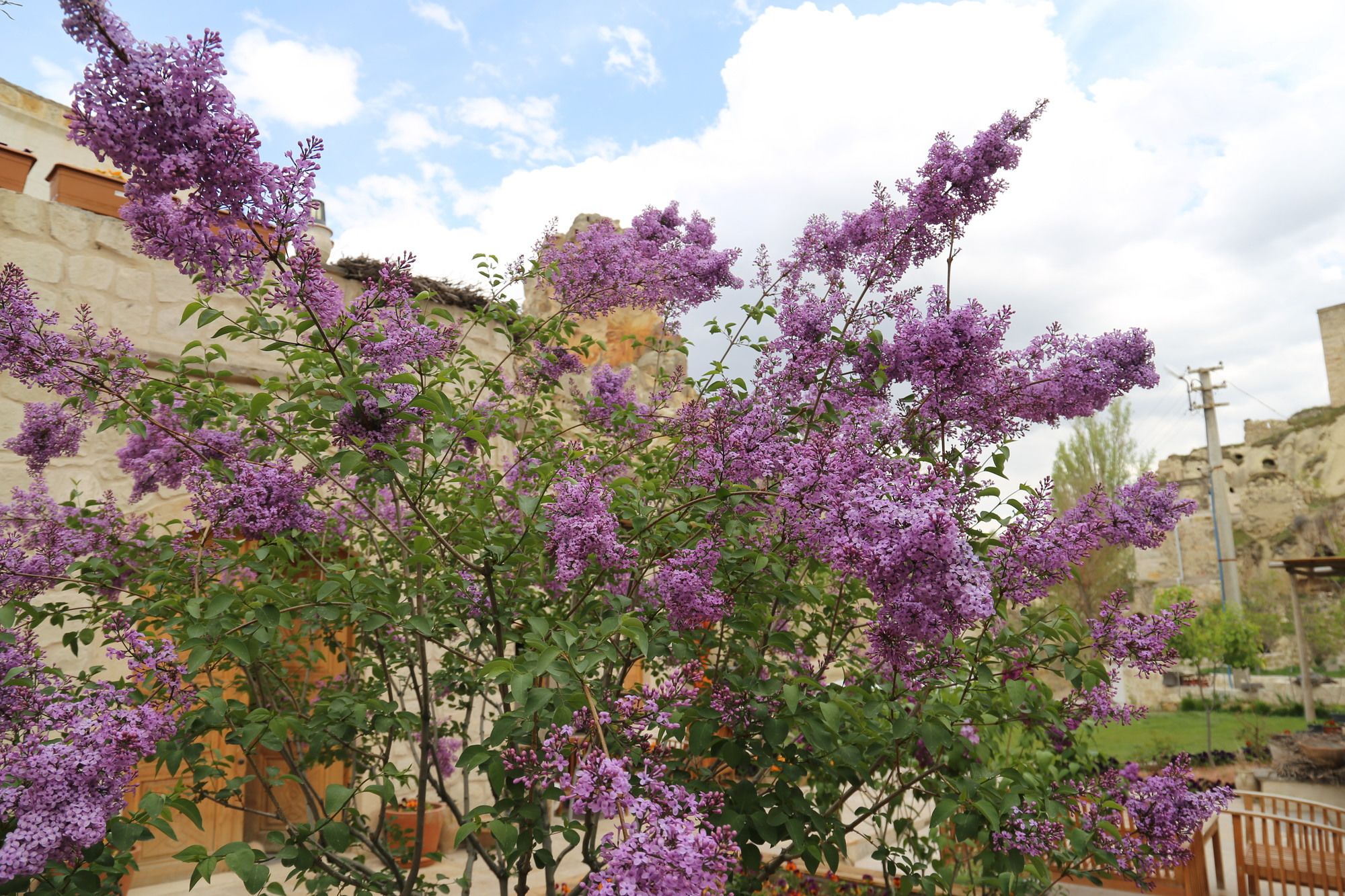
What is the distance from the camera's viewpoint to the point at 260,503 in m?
1.68

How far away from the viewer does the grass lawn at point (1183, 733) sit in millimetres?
11633

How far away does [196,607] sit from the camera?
1646 millimetres

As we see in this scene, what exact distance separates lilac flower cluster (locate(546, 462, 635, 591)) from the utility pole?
1027 inches

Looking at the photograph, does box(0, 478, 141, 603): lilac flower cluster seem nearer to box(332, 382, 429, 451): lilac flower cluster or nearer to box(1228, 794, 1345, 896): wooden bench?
box(332, 382, 429, 451): lilac flower cluster

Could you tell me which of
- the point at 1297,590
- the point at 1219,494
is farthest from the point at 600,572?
the point at 1219,494

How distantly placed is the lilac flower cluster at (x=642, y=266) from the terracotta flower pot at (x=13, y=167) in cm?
307

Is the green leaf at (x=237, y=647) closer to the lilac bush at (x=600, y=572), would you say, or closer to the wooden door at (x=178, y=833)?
the lilac bush at (x=600, y=572)

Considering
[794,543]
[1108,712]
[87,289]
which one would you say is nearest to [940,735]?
[794,543]

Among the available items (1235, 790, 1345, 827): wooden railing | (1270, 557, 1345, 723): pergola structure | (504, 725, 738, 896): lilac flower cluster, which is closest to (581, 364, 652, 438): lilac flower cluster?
(504, 725, 738, 896): lilac flower cluster

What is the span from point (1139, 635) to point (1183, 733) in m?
15.2

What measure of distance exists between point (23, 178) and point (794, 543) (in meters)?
4.54

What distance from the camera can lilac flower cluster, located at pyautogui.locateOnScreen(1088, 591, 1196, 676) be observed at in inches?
71.5

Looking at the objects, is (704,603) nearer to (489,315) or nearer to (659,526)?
(659,526)

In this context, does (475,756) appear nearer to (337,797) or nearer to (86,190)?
(337,797)
